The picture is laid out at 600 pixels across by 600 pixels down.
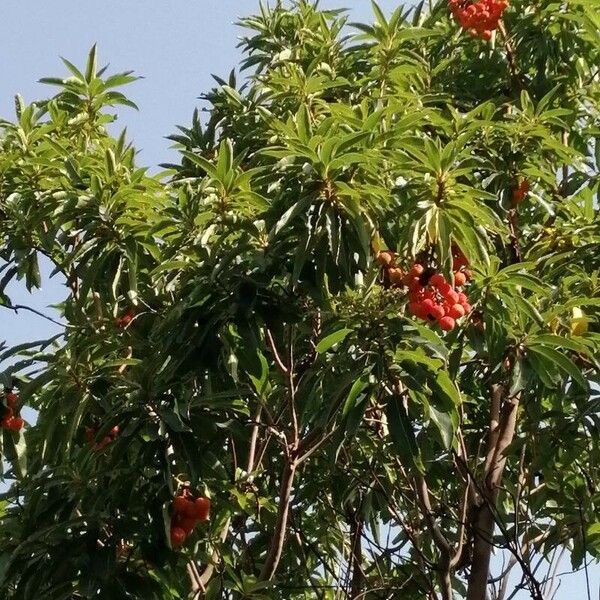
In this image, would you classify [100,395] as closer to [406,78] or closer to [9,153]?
[9,153]

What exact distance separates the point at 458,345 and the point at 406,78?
1.17m

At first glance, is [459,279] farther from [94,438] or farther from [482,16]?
[482,16]

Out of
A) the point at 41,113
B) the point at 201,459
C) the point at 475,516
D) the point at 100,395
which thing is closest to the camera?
the point at 201,459

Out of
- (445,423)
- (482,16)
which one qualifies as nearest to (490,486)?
(445,423)

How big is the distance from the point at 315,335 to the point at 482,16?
1.53m

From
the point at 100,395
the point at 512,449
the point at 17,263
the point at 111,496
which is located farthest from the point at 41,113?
the point at 512,449

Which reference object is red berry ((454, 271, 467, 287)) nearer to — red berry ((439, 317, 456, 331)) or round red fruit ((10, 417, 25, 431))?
red berry ((439, 317, 456, 331))

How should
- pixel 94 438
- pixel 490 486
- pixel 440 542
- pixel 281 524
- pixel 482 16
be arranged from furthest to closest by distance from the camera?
pixel 482 16
pixel 490 486
pixel 440 542
pixel 94 438
pixel 281 524

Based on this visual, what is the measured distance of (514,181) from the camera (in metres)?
4.11

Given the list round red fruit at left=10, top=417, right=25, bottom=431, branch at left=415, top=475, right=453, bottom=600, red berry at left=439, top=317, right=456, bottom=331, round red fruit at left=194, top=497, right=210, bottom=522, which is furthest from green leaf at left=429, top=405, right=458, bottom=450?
round red fruit at left=10, top=417, right=25, bottom=431

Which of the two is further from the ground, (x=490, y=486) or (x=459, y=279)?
(x=459, y=279)

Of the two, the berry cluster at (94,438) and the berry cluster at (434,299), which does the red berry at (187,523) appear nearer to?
the berry cluster at (94,438)

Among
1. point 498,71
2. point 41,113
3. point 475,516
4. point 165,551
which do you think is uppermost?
point 498,71

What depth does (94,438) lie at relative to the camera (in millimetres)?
3455
